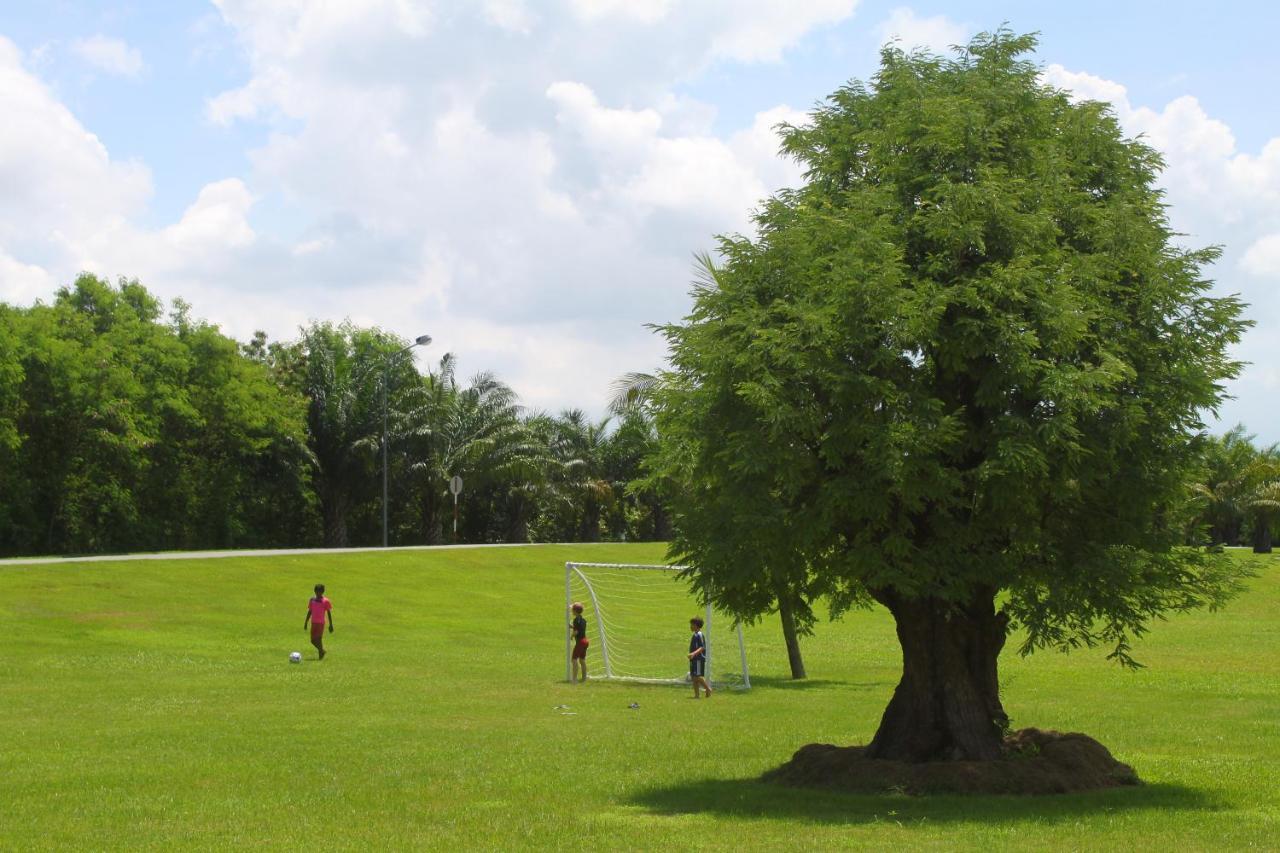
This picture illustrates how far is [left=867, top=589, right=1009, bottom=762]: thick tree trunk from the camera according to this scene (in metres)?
14.4

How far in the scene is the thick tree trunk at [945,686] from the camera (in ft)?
47.3

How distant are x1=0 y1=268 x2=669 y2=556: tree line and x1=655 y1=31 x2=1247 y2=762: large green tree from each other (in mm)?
36302

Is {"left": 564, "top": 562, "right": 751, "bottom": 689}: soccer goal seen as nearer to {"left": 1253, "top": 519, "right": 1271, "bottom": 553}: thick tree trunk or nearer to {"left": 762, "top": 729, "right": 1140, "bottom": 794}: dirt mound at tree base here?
{"left": 762, "top": 729, "right": 1140, "bottom": 794}: dirt mound at tree base

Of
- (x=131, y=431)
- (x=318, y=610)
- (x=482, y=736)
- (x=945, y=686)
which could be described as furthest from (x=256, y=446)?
(x=945, y=686)

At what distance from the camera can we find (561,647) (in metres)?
36.6

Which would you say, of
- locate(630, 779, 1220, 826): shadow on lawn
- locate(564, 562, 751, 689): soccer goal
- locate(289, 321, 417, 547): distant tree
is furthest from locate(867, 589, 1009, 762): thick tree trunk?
locate(289, 321, 417, 547): distant tree

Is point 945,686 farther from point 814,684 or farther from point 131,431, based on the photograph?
point 131,431

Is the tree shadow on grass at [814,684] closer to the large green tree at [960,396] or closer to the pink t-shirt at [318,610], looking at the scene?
the pink t-shirt at [318,610]

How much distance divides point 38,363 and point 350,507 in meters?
21.1

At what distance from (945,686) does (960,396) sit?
3.20m

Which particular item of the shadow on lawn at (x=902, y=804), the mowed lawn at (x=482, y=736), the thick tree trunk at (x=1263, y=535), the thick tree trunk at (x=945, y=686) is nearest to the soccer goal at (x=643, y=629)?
the mowed lawn at (x=482, y=736)

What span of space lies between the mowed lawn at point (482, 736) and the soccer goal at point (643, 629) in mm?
1106

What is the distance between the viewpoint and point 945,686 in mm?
14562

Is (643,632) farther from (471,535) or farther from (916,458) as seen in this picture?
(471,535)
